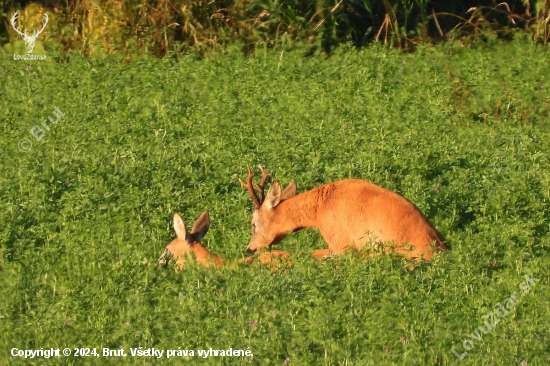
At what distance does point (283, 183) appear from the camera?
1034cm

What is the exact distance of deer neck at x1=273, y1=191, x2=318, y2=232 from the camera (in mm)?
9180

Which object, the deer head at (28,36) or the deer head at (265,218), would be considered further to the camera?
the deer head at (28,36)

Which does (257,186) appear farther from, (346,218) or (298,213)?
(346,218)

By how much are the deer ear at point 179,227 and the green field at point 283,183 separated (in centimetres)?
30

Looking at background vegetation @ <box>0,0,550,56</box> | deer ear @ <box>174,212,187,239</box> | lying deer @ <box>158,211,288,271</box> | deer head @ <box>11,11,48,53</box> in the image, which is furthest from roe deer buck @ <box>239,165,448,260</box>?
deer head @ <box>11,11,48,53</box>

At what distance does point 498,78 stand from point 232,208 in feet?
18.9

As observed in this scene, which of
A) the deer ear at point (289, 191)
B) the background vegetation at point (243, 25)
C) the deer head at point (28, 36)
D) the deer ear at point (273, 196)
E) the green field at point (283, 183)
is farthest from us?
the deer head at point (28, 36)

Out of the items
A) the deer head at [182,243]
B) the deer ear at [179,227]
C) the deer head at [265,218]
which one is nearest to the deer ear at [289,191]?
the deer head at [265,218]

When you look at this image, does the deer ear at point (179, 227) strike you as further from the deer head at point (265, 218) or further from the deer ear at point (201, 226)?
the deer head at point (265, 218)

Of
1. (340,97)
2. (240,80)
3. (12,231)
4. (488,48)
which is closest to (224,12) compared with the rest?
(240,80)

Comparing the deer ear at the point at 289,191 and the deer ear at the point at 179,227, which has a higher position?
the deer ear at the point at 179,227

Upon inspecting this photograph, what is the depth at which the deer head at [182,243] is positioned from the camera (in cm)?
847

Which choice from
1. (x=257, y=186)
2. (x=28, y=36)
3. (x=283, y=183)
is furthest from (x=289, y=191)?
(x=28, y=36)

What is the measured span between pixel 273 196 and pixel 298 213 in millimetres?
321
